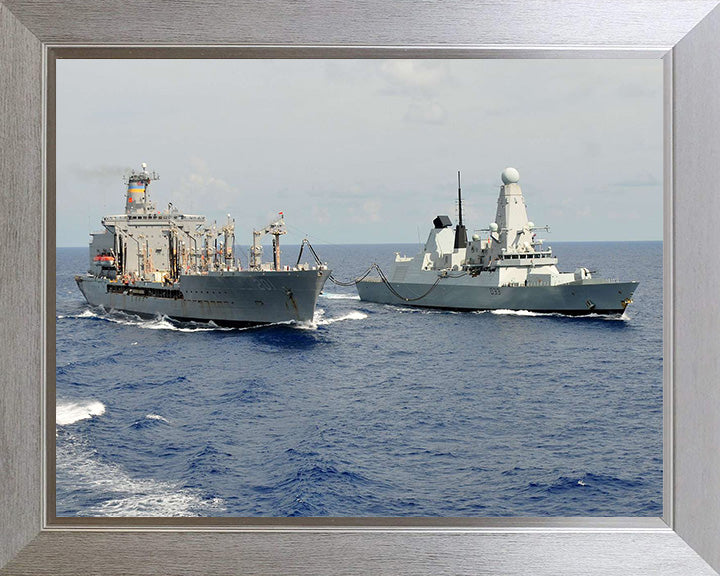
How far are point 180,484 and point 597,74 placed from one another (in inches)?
173

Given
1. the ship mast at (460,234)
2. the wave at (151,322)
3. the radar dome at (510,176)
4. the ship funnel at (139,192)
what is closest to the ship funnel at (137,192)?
the ship funnel at (139,192)

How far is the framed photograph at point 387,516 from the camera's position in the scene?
1.79 metres

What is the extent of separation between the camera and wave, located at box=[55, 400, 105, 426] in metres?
4.38

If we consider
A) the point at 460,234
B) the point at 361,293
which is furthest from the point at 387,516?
the point at 361,293

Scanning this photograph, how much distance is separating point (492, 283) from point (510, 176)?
1479 mm

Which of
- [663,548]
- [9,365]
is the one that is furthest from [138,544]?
Answer: [663,548]

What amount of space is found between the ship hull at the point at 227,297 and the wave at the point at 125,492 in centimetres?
148

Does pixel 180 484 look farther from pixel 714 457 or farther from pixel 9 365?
pixel 714 457

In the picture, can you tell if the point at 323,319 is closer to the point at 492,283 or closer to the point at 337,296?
the point at 337,296

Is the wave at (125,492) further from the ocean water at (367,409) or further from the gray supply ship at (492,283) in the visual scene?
the gray supply ship at (492,283)

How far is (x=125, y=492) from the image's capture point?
11.1ft

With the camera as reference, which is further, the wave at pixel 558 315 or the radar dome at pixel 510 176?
the wave at pixel 558 315

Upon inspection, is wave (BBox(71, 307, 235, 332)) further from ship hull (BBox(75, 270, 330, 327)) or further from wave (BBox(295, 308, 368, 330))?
wave (BBox(295, 308, 368, 330))

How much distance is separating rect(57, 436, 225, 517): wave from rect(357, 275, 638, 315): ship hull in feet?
7.83
